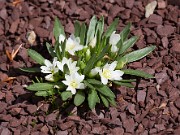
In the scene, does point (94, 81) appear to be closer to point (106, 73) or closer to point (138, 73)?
point (106, 73)

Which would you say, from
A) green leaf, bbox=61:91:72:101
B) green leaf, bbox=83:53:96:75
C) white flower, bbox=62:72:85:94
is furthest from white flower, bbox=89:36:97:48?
green leaf, bbox=61:91:72:101

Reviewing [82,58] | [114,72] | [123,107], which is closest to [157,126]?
[123,107]

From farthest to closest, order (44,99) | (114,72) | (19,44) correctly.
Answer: (19,44) < (44,99) < (114,72)

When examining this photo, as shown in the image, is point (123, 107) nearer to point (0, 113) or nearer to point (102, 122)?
point (102, 122)

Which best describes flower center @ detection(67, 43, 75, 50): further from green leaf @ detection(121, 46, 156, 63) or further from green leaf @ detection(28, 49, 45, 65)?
green leaf @ detection(121, 46, 156, 63)

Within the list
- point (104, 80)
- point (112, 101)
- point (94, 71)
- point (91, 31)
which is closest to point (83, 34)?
point (91, 31)

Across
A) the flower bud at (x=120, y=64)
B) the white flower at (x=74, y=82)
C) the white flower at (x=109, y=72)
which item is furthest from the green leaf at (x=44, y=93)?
the flower bud at (x=120, y=64)
